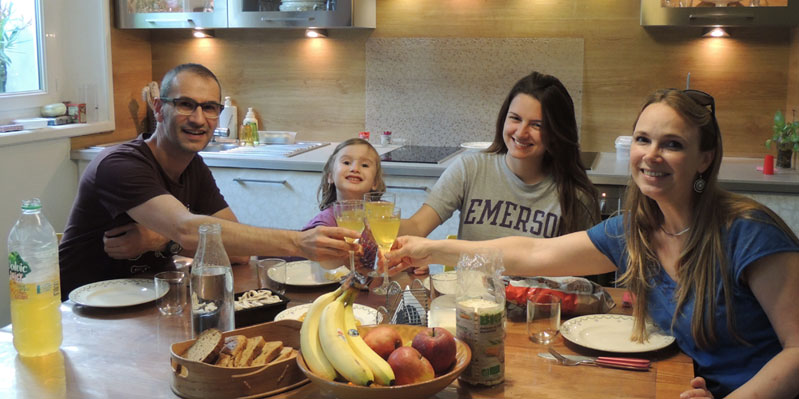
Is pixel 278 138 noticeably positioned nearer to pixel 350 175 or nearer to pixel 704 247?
pixel 350 175

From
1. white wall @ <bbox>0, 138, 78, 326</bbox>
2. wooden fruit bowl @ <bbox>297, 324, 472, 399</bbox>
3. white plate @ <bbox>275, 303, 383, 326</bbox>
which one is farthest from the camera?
white wall @ <bbox>0, 138, 78, 326</bbox>

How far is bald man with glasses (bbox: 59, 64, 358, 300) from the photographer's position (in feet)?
7.27

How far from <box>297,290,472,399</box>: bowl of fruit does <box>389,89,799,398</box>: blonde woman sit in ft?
1.81

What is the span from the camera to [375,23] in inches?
162

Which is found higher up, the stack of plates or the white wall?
the stack of plates

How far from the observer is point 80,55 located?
4.06 metres

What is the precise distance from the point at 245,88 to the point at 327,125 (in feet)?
1.65

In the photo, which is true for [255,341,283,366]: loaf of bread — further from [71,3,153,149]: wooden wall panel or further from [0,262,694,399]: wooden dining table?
[71,3,153,149]: wooden wall panel

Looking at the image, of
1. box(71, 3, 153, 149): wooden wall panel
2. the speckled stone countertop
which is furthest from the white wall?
box(71, 3, 153, 149): wooden wall panel

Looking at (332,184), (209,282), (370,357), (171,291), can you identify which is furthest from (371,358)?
(332,184)

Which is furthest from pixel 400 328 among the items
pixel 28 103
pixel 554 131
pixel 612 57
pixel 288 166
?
pixel 28 103

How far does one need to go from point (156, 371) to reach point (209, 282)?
0.20 metres

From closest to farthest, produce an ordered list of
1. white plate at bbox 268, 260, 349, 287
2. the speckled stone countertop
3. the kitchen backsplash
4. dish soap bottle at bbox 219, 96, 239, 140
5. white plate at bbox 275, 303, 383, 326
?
white plate at bbox 275, 303, 383, 326 < white plate at bbox 268, 260, 349, 287 < the speckled stone countertop < the kitchen backsplash < dish soap bottle at bbox 219, 96, 239, 140

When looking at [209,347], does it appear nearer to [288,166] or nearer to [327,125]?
[288,166]
